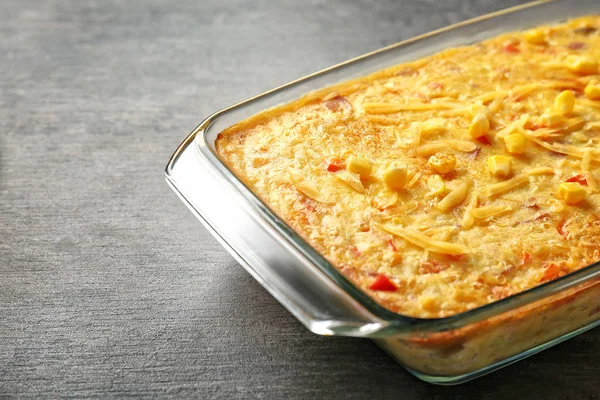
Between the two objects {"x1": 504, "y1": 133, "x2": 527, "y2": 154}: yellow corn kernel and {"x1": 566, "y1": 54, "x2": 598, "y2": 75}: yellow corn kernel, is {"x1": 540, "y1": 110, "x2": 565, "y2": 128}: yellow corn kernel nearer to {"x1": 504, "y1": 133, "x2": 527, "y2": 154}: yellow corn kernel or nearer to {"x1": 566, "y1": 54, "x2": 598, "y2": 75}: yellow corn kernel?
{"x1": 504, "y1": 133, "x2": 527, "y2": 154}: yellow corn kernel

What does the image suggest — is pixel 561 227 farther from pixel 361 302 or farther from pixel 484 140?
pixel 361 302

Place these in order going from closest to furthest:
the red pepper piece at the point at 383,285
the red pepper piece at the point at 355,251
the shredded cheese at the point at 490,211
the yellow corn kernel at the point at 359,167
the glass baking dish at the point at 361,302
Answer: the glass baking dish at the point at 361,302
the red pepper piece at the point at 383,285
the red pepper piece at the point at 355,251
the shredded cheese at the point at 490,211
the yellow corn kernel at the point at 359,167

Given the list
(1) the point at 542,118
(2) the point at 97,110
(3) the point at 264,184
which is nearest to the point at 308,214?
(3) the point at 264,184

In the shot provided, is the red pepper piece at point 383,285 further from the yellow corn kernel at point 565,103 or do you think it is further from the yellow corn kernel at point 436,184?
the yellow corn kernel at point 565,103

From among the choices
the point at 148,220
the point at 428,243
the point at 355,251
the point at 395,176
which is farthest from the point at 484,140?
the point at 148,220

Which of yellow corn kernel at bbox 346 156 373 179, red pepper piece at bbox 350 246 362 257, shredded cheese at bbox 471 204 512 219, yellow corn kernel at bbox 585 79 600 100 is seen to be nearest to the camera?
red pepper piece at bbox 350 246 362 257

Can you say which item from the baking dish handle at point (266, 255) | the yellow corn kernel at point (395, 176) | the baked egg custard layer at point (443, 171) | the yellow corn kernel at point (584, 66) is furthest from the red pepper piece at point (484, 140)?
the baking dish handle at point (266, 255)

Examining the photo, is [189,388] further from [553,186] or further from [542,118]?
[542,118]

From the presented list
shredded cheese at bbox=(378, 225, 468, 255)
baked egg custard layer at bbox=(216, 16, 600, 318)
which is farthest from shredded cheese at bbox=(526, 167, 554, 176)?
shredded cheese at bbox=(378, 225, 468, 255)

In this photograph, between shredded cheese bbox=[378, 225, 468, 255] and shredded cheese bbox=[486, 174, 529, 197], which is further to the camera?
shredded cheese bbox=[486, 174, 529, 197]
